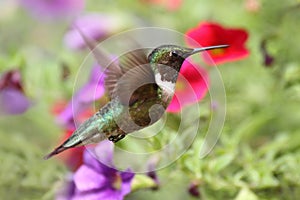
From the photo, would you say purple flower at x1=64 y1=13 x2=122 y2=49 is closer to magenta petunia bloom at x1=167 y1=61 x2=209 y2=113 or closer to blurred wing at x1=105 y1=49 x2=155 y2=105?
magenta petunia bloom at x1=167 y1=61 x2=209 y2=113

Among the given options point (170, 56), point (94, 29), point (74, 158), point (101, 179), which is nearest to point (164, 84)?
point (170, 56)

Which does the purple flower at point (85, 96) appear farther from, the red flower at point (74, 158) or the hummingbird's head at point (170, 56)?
the hummingbird's head at point (170, 56)

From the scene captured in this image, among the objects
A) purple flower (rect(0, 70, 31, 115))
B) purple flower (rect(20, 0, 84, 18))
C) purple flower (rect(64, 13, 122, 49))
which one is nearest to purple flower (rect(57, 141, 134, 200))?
purple flower (rect(0, 70, 31, 115))

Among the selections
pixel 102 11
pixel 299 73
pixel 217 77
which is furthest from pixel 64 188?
pixel 102 11

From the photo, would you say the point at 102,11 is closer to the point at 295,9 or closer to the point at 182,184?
the point at 295,9

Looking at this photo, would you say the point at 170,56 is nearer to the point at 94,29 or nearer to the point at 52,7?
the point at 94,29

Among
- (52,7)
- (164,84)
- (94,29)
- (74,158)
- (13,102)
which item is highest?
(52,7)

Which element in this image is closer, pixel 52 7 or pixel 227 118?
pixel 227 118
